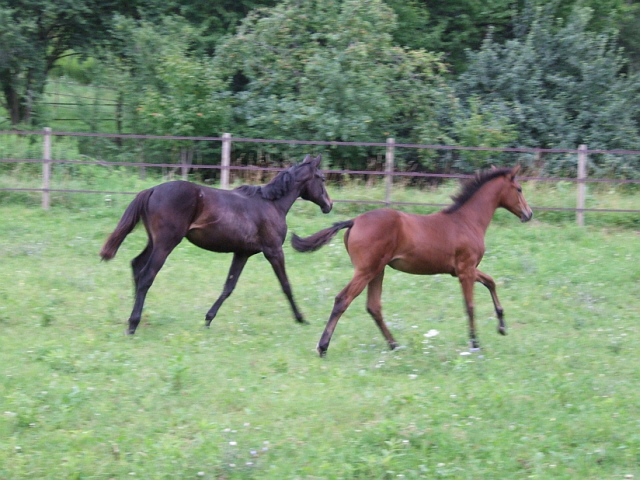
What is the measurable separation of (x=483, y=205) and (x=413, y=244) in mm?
1144

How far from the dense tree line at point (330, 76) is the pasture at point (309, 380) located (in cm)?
666

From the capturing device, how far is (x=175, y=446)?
16.0 ft

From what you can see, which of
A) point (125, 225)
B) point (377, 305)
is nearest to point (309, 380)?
point (377, 305)

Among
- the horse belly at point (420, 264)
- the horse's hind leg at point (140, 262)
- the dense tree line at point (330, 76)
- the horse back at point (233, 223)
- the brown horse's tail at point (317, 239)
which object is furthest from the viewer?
the dense tree line at point (330, 76)

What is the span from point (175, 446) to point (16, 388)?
1.60 meters

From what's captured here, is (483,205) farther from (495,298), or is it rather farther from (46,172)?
(46,172)

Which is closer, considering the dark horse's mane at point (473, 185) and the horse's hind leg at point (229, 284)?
the dark horse's mane at point (473, 185)

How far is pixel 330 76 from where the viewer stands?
623 inches

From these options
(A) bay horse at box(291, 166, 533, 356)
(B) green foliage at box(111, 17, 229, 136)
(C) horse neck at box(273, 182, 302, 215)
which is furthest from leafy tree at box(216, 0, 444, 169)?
(A) bay horse at box(291, 166, 533, 356)

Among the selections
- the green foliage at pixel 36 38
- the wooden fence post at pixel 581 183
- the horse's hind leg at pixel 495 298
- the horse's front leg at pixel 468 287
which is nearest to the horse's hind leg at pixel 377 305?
the horse's front leg at pixel 468 287

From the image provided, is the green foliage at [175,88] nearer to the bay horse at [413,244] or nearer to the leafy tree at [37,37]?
the leafy tree at [37,37]

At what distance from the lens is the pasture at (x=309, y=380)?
4.87 meters

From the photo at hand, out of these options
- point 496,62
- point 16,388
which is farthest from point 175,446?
point 496,62

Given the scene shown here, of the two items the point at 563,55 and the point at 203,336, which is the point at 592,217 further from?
the point at 203,336
